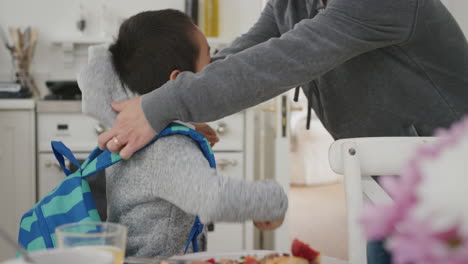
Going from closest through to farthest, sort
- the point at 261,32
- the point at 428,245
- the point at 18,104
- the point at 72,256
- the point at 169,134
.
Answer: the point at 428,245, the point at 72,256, the point at 169,134, the point at 261,32, the point at 18,104

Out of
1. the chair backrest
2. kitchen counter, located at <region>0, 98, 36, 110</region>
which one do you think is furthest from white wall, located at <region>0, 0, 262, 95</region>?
the chair backrest

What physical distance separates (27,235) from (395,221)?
75 cm

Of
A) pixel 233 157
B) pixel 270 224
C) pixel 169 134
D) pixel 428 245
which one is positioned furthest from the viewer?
pixel 233 157

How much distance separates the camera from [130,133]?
0.84 meters

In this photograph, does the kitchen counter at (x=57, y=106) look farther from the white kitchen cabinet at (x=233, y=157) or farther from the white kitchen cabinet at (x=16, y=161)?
the white kitchen cabinet at (x=233, y=157)

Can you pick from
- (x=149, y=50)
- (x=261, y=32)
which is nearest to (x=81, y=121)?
(x=261, y=32)

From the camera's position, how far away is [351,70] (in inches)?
45.4

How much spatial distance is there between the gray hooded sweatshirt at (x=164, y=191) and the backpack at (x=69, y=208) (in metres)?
0.02

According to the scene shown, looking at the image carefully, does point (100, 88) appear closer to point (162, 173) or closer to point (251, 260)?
point (162, 173)

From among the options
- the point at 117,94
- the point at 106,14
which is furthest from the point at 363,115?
the point at 106,14

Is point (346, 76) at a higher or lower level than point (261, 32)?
lower

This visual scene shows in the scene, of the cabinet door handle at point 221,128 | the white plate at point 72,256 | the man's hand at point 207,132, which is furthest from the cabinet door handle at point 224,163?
the white plate at point 72,256

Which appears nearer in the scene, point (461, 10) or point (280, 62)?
point (280, 62)

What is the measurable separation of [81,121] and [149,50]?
1416 millimetres
